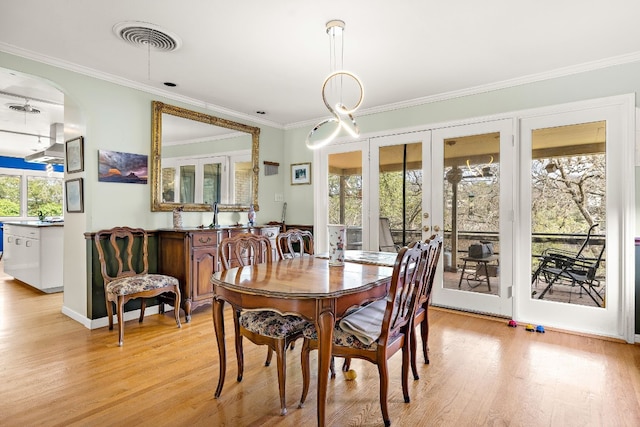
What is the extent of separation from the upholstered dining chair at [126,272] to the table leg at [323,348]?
2.02 meters

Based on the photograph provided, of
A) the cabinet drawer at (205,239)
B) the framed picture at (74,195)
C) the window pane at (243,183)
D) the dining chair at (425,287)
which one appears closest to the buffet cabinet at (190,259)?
the cabinet drawer at (205,239)

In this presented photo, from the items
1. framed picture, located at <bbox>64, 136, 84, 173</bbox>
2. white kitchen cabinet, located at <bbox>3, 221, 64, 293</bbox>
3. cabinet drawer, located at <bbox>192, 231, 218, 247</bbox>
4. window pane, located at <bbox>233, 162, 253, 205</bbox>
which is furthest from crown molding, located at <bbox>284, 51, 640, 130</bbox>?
white kitchen cabinet, located at <bbox>3, 221, 64, 293</bbox>

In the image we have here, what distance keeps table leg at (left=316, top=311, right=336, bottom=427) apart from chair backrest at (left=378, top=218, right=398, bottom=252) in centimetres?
277

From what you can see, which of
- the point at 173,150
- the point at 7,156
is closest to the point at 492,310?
the point at 173,150

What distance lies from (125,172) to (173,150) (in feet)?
1.90

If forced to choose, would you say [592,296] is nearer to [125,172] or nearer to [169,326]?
[169,326]

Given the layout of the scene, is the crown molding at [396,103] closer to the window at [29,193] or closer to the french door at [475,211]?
the french door at [475,211]

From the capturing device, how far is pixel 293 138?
210 inches

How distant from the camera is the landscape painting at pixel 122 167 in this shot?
135 inches

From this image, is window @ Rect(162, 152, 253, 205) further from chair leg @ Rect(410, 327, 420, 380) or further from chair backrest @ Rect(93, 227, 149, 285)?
chair leg @ Rect(410, 327, 420, 380)

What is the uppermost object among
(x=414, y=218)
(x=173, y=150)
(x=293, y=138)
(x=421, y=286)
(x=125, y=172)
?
(x=293, y=138)

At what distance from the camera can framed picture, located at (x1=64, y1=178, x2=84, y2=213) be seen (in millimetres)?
3410

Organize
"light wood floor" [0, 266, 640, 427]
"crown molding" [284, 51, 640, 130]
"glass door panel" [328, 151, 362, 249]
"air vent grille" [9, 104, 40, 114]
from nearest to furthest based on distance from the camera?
"light wood floor" [0, 266, 640, 427] < "crown molding" [284, 51, 640, 130] < "air vent grille" [9, 104, 40, 114] < "glass door panel" [328, 151, 362, 249]

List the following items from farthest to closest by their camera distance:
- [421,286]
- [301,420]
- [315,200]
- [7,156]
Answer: [7,156], [315,200], [421,286], [301,420]
